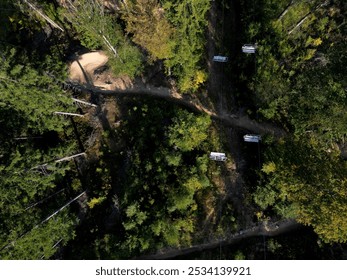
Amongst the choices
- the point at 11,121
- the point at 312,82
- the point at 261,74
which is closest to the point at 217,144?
the point at 261,74

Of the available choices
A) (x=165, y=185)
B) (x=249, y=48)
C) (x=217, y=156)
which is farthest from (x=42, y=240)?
(x=249, y=48)

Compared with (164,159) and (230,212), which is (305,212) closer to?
(230,212)

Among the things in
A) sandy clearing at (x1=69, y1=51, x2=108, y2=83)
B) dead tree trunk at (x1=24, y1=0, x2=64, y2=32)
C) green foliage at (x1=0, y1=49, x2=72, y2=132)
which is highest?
dead tree trunk at (x1=24, y1=0, x2=64, y2=32)

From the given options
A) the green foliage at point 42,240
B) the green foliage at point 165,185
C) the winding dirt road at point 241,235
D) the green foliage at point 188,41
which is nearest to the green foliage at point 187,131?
the green foliage at point 165,185

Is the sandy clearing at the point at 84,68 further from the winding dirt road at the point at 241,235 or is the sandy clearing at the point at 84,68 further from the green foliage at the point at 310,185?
the green foliage at the point at 310,185

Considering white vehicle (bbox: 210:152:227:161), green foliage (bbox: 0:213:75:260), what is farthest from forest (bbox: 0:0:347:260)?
white vehicle (bbox: 210:152:227:161)

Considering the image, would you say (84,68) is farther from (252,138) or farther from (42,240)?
(252,138)

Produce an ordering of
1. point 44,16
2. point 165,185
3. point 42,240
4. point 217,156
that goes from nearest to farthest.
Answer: point 42,240 → point 165,185 → point 217,156 → point 44,16

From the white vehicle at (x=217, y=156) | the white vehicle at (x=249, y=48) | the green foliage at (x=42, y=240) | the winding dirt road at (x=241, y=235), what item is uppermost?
the white vehicle at (x=249, y=48)

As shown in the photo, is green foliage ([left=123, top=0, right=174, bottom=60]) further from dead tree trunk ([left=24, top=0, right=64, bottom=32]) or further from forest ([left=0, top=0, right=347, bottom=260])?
dead tree trunk ([left=24, top=0, right=64, bottom=32])
